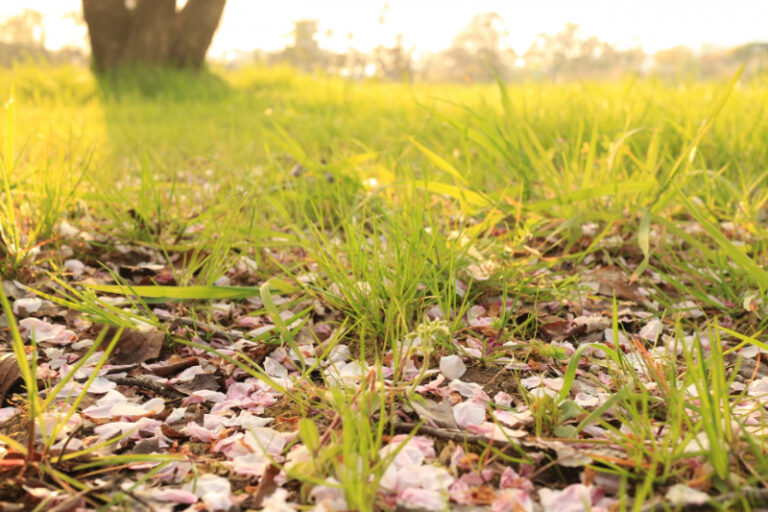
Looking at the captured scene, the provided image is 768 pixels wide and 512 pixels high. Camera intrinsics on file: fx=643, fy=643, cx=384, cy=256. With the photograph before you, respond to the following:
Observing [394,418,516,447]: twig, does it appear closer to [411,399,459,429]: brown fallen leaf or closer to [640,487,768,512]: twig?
[411,399,459,429]: brown fallen leaf

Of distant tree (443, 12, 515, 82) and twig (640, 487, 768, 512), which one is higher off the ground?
distant tree (443, 12, 515, 82)

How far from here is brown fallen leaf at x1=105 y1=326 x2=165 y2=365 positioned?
1533mm

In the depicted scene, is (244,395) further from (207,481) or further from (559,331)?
(559,331)

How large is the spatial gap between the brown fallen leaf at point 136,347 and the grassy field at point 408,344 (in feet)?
0.04

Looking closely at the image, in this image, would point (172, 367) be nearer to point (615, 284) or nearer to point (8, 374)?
point (8, 374)

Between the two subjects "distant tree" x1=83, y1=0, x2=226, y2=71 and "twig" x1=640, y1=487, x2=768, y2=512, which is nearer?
"twig" x1=640, y1=487, x2=768, y2=512

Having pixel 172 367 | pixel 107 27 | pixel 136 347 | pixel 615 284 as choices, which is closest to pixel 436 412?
pixel 172 367

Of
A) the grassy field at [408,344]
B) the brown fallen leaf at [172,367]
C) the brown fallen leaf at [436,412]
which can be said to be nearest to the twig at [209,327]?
the grassy field at [408,344]

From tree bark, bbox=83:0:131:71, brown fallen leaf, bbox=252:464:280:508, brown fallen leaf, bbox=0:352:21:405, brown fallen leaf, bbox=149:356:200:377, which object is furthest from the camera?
tree bark, bbox=83:0:131:71

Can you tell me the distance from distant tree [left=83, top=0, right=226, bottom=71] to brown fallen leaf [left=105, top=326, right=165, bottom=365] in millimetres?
7928

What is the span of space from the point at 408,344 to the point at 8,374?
84 centimetres

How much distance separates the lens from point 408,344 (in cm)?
135

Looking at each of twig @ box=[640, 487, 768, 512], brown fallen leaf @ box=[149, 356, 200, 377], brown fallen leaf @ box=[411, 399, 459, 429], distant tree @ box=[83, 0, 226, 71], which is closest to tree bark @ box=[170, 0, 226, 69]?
distant tree @ box=[83, 0, 226, 71]

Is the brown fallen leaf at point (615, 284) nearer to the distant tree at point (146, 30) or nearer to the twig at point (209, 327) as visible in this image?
the twig at point (209, 327)
